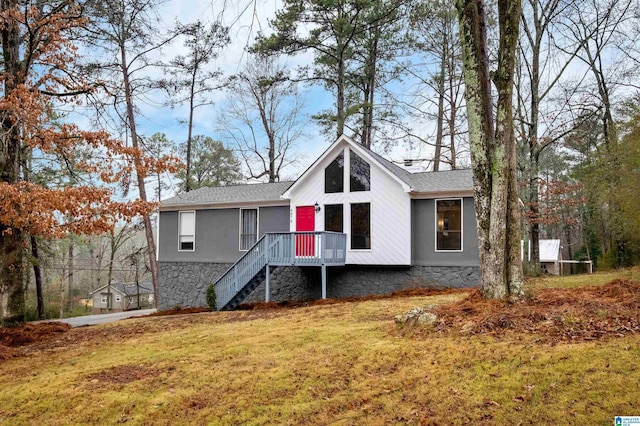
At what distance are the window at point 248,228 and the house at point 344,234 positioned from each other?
1.5 inches

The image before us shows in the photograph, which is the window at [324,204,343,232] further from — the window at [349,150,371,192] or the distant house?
the distant house

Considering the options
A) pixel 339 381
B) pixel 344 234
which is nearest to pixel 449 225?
pixel 344 234

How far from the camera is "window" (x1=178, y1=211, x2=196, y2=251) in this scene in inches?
670

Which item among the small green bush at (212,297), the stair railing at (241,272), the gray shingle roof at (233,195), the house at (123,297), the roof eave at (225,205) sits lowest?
the house at (123,297)

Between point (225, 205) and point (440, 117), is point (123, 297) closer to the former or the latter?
point (225, 205)

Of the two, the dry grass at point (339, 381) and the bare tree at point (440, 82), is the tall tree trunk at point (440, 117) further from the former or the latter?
the dry grass at point (339, 381)

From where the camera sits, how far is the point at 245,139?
25.5m

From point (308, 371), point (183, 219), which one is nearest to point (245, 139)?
point (183, 219)

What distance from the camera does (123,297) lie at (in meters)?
34.9

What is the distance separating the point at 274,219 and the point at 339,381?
453 inches

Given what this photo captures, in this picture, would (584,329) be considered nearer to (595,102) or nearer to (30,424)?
(30,424)

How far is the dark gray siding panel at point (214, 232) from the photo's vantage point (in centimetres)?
1568

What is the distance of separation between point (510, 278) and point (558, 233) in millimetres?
38694

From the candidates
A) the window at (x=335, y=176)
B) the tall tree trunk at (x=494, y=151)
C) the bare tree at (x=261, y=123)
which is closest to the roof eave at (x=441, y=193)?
the window at (x=335, y=176)
